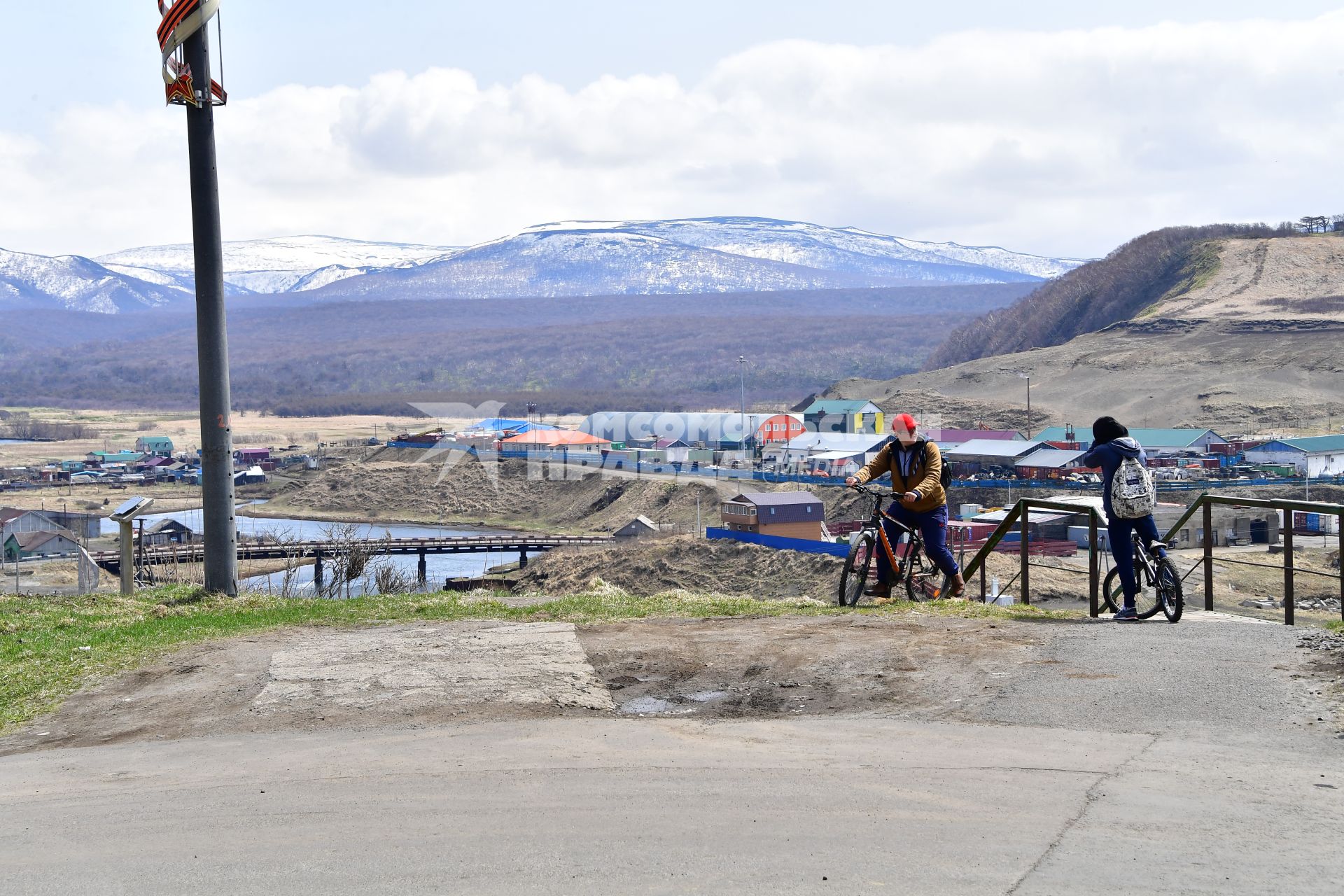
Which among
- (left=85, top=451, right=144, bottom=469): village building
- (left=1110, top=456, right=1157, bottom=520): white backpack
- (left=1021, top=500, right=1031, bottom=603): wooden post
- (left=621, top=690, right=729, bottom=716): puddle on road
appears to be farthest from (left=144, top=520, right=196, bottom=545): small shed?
(left=621, top=690, right=729, bottom=716): puddle on road

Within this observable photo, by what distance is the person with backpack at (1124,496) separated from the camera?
9953mm

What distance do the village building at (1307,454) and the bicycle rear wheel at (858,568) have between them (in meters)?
55.6

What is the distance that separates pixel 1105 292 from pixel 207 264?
521 ft

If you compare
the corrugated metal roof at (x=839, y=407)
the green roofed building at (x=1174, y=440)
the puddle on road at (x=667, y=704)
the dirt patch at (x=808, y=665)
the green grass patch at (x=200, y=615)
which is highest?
the dirt patch at (x=808, y=665)

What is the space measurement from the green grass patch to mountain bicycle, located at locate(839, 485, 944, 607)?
12.8 inches

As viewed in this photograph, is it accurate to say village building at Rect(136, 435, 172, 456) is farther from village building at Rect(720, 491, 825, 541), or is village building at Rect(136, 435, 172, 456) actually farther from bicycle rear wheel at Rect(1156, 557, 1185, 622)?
bicycle rear wheel at Rect(1156, 557, 1185, 622)

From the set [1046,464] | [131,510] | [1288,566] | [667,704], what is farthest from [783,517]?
[667,704]

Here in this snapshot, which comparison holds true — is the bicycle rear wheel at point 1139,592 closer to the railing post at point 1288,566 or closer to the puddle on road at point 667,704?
the railing post at point 1288,566

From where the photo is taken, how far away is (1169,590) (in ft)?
32.4

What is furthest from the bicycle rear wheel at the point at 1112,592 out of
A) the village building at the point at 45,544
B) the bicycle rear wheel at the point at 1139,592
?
the village building at the point at 45,544

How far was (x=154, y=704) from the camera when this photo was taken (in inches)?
320

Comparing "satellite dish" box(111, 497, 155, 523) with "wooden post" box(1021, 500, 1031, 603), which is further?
"satellite dish" box(111, 497, 155, 523)

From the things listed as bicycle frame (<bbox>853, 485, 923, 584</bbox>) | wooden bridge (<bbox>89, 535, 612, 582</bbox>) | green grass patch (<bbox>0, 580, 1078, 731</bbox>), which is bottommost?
wooden bridge (<bbox>89, 535, 612, 582</bbox>)

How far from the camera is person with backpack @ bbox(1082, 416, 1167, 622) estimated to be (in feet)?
32.7
